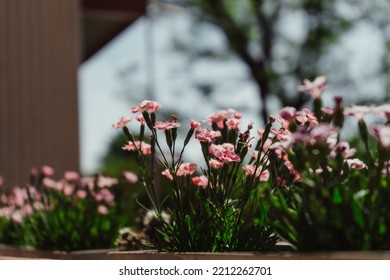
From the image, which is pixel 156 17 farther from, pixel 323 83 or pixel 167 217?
pixel 323 83

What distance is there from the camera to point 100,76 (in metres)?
15.8

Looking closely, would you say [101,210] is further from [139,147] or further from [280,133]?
[280,133]

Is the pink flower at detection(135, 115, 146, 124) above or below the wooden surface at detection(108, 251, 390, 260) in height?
above

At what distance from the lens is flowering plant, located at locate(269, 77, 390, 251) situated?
1583mm

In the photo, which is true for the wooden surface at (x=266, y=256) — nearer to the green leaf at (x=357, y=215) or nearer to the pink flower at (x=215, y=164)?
the green leaf at (x=357, y=215)

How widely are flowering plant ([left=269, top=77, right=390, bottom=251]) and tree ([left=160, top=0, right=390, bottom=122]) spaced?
1171cm

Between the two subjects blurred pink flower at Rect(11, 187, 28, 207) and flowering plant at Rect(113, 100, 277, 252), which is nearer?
flowering plant at Rect(113, 100, 277, 252)

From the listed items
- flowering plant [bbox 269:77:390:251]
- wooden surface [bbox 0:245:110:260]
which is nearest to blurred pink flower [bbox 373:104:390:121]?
flowering plant [bbox 269:77:390:251]

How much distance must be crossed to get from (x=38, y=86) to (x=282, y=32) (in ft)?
29.8

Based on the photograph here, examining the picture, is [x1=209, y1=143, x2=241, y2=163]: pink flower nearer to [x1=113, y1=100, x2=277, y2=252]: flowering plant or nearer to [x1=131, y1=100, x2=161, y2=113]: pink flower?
[x1=113, y1=100, x2=277, y2=252]: flowering plant

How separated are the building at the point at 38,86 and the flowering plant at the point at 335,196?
14.0 feet

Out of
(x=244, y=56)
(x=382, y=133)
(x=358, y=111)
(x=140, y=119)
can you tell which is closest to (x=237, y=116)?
(x=140, y=119)

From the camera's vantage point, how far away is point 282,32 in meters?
14.2

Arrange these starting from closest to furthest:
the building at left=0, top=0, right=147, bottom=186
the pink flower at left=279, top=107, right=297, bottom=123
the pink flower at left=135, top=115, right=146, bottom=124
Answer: the pink flower at left=279, top=107, right=297, bottom=123 → the pink flower at left=135, top=115, right=146, bottom=124 → the building at left=0, top=0, right=147, bottom=186
